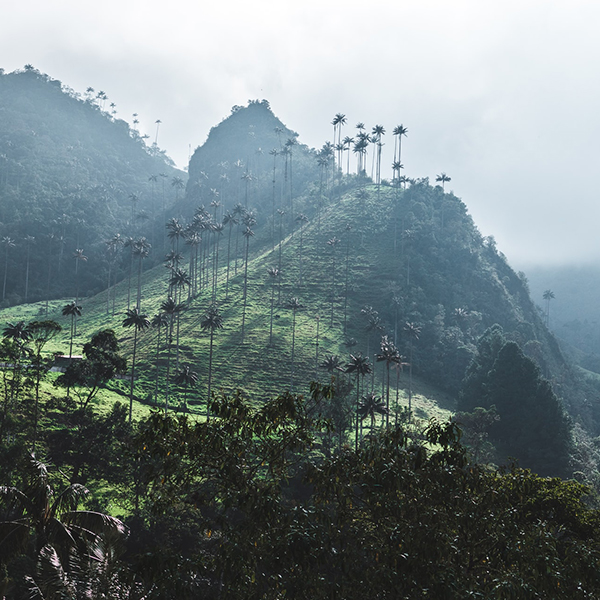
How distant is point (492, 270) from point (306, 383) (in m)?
97.8

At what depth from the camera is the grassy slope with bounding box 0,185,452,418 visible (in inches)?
3765

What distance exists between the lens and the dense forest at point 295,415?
10812 millimetres

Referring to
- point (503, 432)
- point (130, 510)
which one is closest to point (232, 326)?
point (503, 432)

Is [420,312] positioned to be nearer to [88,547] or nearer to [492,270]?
[492,270]

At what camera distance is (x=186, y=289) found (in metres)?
147

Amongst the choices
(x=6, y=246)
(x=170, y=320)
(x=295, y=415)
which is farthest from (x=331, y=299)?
(x=295, y=415)

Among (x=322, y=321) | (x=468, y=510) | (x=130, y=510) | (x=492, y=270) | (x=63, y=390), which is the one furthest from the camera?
(x=492, y=270)

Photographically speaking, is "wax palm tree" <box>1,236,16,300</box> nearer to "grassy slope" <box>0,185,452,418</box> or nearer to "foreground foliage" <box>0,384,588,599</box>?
"grassy slope" <box>0,185,452,418</box>

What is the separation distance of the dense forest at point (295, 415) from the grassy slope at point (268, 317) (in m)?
0.76

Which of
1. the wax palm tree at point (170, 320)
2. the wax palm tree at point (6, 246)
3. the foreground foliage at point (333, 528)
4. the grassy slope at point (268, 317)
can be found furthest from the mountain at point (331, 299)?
the foreground foliage at point (333, 528)

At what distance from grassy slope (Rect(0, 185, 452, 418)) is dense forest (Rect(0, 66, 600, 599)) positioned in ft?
2.51

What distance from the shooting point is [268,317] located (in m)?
121

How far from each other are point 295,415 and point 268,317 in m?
110

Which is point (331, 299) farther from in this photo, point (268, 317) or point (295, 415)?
point (295, 415)
